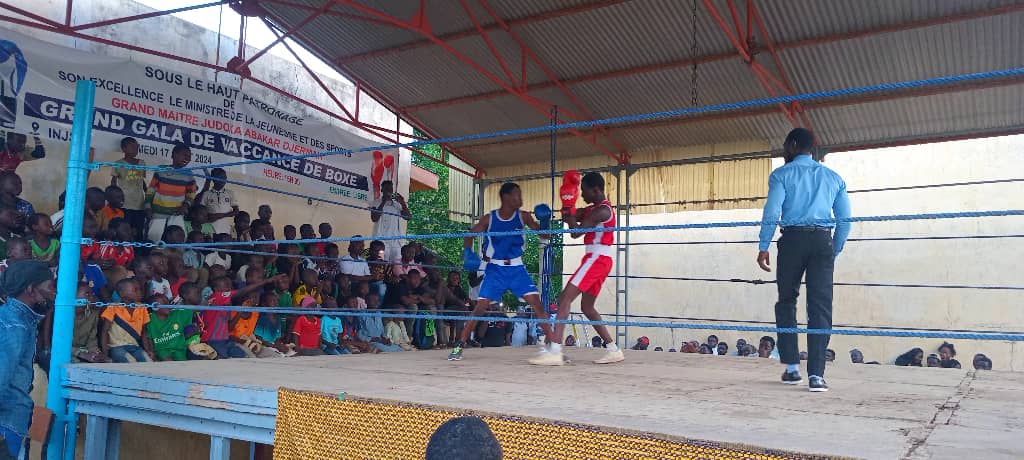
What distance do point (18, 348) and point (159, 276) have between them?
92.3 inches

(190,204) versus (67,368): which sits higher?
(190,204)

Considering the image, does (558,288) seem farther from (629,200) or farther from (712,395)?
(712,395)

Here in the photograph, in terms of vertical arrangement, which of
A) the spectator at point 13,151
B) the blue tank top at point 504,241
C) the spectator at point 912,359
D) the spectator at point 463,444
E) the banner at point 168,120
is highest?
the banner at point 168,120

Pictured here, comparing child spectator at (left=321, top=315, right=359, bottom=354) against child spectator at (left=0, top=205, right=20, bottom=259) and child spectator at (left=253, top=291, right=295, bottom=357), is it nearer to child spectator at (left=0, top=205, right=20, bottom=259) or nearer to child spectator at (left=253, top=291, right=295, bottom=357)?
child spectator at (left=253, top=291, right=295, bottom=357)

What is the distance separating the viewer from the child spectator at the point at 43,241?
4770mm

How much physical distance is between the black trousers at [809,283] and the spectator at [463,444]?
2.35 m

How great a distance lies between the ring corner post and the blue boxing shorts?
2.17 meters

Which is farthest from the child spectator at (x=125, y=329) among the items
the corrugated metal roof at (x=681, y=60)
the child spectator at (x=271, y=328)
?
the corrugated metal roof at (x=681, y=60)

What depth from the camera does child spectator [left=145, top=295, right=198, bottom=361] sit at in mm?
4527

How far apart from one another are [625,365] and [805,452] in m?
2.44

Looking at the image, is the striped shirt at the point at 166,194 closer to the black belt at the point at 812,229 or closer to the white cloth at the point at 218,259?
the white cloth at the point at 218,259

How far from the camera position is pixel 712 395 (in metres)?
2.59

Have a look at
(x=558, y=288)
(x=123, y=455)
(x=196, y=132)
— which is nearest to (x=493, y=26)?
(x=196, y=132)

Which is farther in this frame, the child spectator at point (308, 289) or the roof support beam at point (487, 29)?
the roof support beam at point (487, 29)
